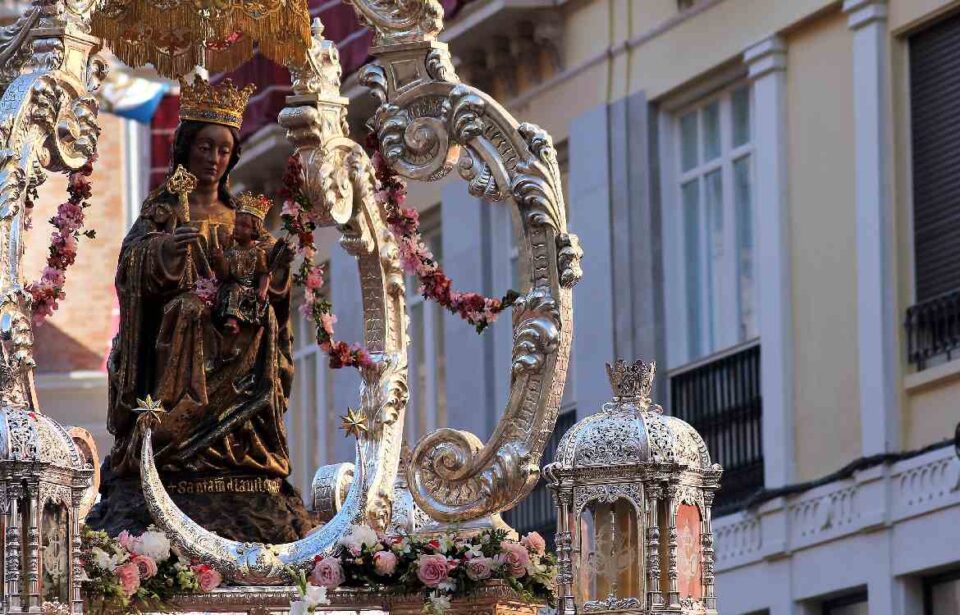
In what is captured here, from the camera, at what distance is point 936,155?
32312 millimetres

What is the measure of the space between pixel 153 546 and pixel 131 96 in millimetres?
26763

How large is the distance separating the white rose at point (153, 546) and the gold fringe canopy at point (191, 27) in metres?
2.96

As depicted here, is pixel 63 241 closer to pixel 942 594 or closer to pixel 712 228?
pixel 942 594

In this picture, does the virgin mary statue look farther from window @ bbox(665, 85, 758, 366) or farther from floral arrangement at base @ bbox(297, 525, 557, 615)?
window @ bbox(665, 85, 758, 366)

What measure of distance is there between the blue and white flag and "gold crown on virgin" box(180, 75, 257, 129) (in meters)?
24.8

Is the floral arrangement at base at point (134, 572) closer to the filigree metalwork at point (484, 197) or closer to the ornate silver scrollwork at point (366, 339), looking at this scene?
the ornate silver scrollwork at point (366, 339)

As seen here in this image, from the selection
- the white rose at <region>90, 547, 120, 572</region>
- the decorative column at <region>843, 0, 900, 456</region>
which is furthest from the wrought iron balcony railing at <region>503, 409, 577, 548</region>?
the white rose at <region>90, 547, 120, 572</region>

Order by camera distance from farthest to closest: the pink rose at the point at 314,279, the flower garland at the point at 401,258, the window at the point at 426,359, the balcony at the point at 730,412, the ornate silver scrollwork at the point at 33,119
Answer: the window at the point at 426,359 → the balcony at the point at 730,412 → the pink rose at the point at 314,279 → the flower garland at the point at 401,258 → the ornate silver scrollwork at the point at 33,119

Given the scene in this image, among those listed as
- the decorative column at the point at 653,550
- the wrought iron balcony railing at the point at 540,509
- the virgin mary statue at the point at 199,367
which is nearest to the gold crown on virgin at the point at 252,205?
the virgin mary statue at the point at 199,367

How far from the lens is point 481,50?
3969 centimetres

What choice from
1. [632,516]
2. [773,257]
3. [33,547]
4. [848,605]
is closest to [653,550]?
[632,516]

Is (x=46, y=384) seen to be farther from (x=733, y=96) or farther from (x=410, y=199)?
(x=733, y=96)

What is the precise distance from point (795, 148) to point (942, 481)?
4.10 meters

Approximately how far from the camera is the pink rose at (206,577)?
2203 centimetres
